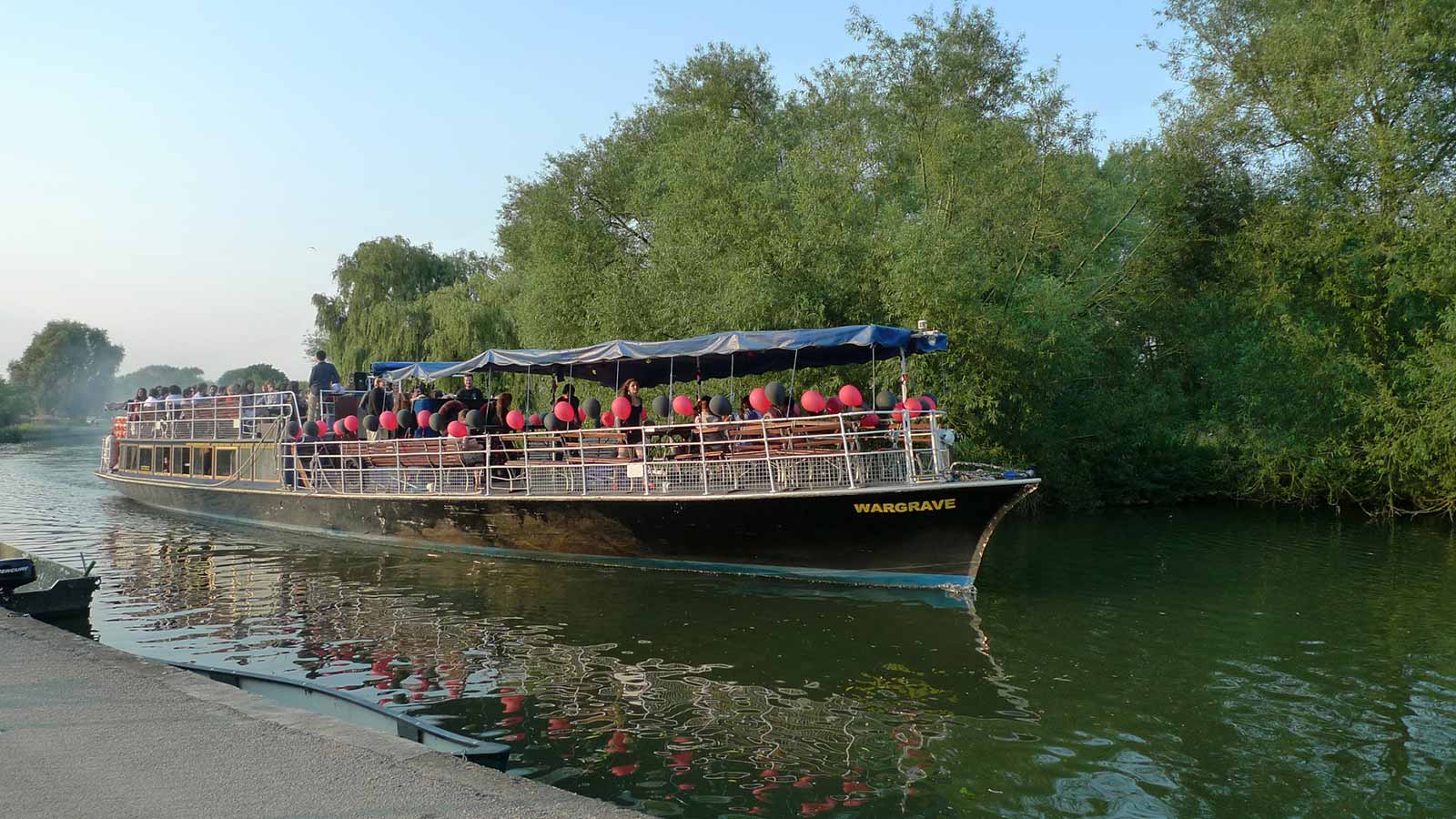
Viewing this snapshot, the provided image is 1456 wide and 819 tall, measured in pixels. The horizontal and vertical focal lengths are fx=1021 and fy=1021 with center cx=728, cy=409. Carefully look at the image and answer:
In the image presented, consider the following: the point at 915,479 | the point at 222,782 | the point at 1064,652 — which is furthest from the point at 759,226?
the point at 222,782

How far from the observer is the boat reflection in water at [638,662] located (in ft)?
26.2

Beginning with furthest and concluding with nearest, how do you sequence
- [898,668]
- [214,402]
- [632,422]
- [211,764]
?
1. [214,402]
2. [632,422]
3. [898,668]
4. [211,764]

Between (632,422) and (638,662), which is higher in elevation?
(632,422)

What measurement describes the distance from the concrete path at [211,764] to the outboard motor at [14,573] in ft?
15.4

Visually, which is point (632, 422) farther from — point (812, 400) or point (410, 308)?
point (410, 308)

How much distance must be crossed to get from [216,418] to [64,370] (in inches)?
5035

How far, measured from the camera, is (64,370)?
132 m

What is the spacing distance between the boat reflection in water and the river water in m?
0.04

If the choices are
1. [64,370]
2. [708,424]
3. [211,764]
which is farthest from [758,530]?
[64,370]

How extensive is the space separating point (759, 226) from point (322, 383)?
10929 mm

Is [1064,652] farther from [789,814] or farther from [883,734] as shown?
[789,814]

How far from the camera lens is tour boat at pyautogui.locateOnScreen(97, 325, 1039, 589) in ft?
48.5

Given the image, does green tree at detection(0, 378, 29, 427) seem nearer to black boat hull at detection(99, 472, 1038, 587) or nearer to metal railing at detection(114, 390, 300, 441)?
metal railing at detection(114, 390, 300, 441)

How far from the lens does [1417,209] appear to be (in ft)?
71.9
